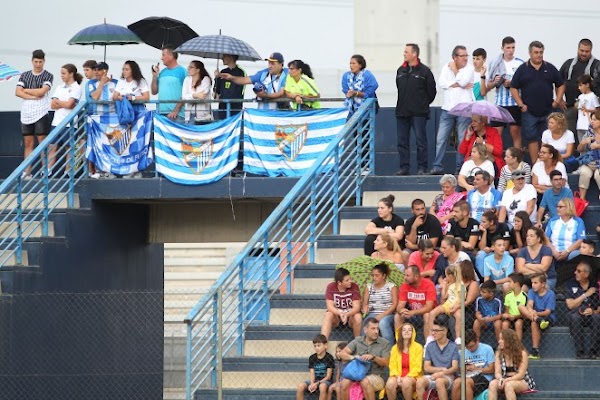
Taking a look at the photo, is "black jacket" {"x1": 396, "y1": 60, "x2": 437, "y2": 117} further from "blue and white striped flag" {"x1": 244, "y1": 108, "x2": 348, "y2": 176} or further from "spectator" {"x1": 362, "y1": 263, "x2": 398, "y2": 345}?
"spectator" {"x1": 362, "y1": 263, "x2": 398, "y2": 345}

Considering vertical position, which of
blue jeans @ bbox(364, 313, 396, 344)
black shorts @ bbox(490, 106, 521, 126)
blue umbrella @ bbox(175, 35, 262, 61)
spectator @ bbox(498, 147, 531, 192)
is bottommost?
blue jeans @ bbox(364, 313, 396, 344)

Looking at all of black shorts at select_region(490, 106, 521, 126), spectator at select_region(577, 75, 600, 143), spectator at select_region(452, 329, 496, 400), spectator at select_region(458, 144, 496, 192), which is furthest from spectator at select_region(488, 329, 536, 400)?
black shorts at select_region(490, 106, 521, 126)

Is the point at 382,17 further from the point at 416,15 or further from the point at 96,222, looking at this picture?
the point at 96,222

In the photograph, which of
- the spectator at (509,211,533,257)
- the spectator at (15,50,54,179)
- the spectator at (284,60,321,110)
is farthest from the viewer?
→ the spectator at (15,50,54,179)

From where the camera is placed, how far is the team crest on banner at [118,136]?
78.2 ft

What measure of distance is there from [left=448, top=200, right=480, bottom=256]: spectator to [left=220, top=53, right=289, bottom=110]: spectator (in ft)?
13.6

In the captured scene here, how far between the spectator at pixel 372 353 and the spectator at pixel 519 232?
7.50ft

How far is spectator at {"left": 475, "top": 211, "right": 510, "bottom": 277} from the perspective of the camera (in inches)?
785

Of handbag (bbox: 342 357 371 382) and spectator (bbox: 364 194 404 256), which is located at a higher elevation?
spectator (bbox: 364 194 404 256)

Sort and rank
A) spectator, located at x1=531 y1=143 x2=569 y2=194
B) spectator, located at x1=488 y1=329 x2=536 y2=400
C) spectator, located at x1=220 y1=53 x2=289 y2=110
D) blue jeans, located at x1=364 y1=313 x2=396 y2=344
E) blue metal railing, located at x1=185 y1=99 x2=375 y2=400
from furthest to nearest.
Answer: spectator, located at x1=220 y1=53 x2=289 y2=110 < spectator, located at x1=531 y1=143 x2=569 y2=194 < blue metal railing, located at x1=185 y1=99 x2=375 y2=400 < blue jeans, located at x1=364 y1=313 x2=396 y2=344 < spectator, located at x1=488 y1=329 x2=536 y2=400

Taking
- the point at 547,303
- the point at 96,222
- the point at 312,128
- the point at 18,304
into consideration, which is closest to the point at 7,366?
the point at 18,304

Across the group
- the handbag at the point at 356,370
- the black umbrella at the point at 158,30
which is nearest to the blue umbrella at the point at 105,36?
the black umbrella at the point at 158,30

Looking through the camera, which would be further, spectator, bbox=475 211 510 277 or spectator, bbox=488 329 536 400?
spectator, bbox=475 211 510 277

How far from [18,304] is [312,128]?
4.82m
